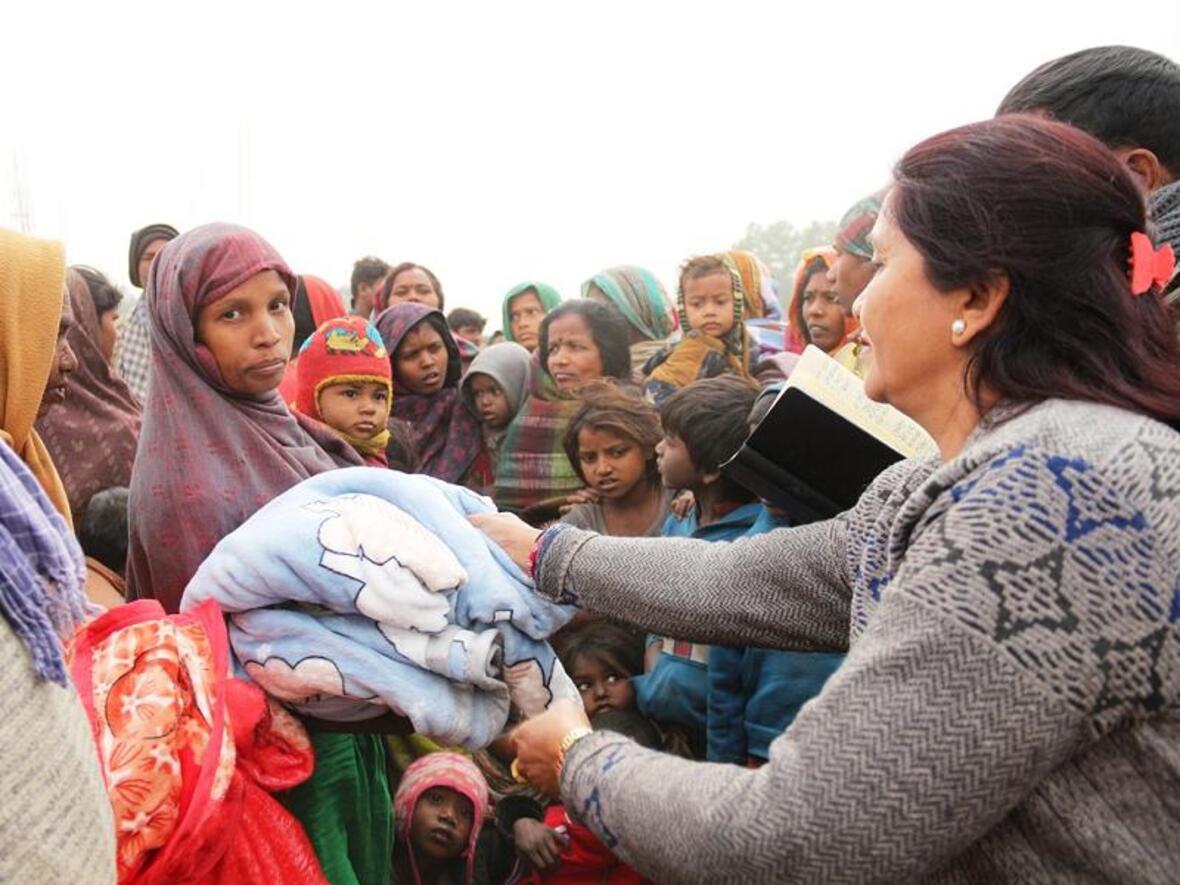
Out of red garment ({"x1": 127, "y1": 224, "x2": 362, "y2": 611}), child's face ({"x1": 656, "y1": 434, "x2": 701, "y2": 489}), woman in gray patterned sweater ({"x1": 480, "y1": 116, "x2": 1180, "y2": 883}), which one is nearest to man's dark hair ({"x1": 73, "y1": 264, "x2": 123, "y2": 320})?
red garment ({"x1": 127, "y1": 224, "x2": 362, "y2": 611})

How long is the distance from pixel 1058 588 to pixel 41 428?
3.37 m

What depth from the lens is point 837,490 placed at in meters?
2.52

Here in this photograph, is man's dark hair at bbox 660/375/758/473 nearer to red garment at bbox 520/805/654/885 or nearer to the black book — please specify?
the black book

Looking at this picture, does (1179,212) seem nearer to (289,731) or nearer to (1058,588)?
(1058,588)

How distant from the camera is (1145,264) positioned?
1461 mm

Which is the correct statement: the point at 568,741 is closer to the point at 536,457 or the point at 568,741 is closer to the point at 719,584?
the point at 719,584

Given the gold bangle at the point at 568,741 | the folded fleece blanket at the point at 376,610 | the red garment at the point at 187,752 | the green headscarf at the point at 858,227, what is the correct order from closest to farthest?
→ the gold bangle at the point at 568,741 → the red garment at the point at 187,752 → the folded fleece blanket at the point at 376,610 → the green headscarf at the point at 858,227

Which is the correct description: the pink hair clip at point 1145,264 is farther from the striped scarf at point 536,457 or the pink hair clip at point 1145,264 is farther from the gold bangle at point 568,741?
the striped scarf at point 536,457

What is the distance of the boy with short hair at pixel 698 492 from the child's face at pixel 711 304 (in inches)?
62.6

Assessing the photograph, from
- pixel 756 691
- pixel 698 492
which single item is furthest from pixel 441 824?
pixel 698 492

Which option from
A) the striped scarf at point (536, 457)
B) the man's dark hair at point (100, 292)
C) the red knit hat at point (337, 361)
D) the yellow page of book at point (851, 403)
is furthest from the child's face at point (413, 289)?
the yellow page of book at point (851, 403)

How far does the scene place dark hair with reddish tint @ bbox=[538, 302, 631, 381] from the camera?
491 centimetres

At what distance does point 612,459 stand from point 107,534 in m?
1.60

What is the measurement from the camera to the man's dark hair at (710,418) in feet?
10.7
